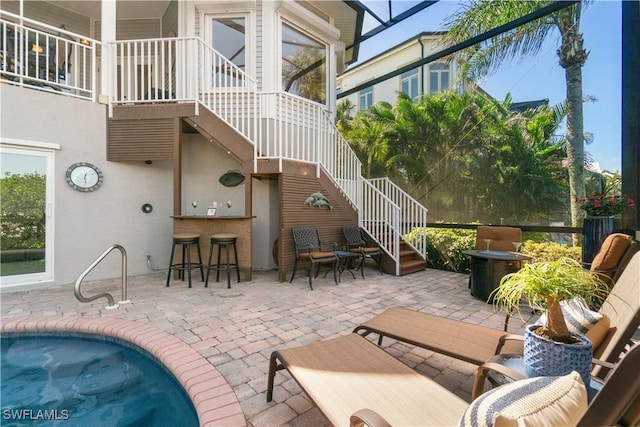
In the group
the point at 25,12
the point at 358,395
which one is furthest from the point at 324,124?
the point at 25,12

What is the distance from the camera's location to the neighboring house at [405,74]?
10.1 meters

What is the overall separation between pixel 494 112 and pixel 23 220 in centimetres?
1004

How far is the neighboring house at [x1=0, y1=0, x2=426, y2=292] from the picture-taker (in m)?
Answer: 5.18

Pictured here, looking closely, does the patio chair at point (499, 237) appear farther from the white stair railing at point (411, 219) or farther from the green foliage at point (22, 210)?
the green foliage at point (22, 210)

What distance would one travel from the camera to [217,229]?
568 centimetres

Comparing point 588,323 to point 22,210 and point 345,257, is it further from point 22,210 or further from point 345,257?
point 22,210

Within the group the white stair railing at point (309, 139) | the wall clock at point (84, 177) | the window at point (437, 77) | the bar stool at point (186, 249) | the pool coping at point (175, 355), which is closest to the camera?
the pool coping at point (175, 355)

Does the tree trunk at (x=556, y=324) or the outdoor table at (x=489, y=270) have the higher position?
the tree trunk at (x=556, y=324)

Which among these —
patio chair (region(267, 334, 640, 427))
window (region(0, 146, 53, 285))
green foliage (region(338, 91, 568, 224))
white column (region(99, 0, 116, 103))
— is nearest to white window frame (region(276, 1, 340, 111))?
green foliage (region(338, 91, 568, 224))

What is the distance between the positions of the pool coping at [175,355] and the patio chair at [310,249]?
9.05 ft

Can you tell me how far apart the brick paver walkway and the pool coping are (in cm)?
10

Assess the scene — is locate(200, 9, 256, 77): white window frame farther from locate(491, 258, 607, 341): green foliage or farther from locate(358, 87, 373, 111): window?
locate(358, 87, 373, 111): window

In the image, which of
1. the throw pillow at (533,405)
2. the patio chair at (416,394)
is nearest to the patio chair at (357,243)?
the patio chair at (416,394)

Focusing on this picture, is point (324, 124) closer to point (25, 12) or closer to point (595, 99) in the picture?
point (595, 99)
